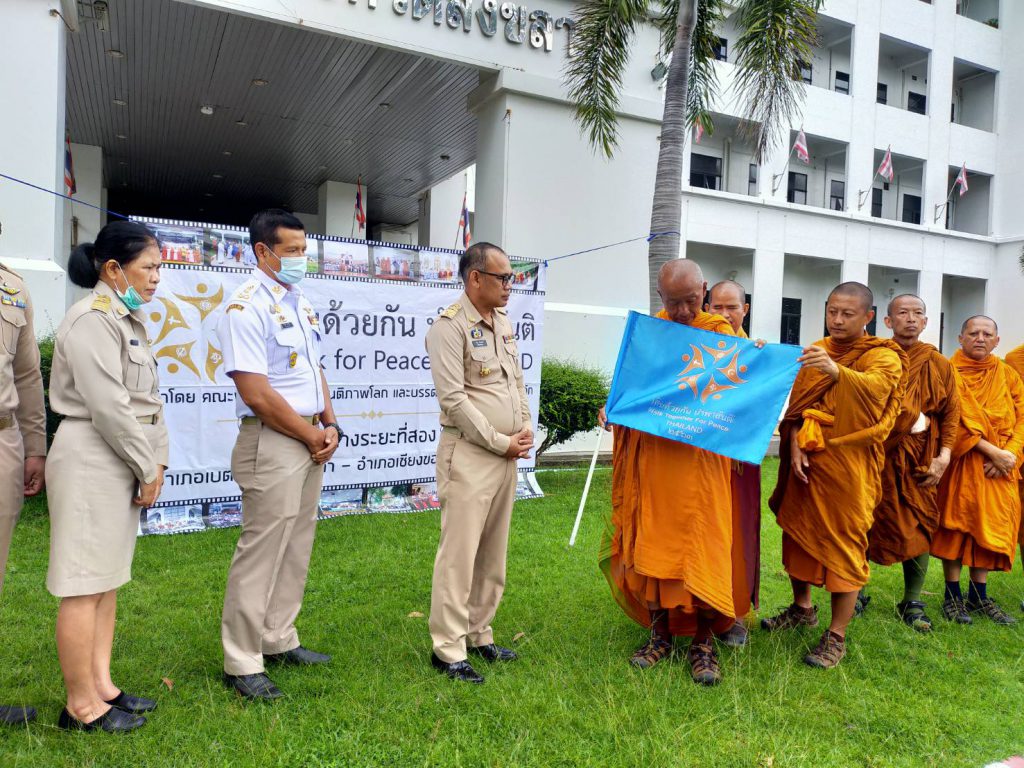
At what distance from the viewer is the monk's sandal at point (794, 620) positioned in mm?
4070

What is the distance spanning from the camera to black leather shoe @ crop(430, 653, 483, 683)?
3.18 metres

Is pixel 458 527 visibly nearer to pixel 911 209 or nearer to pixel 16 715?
pixel 16 715

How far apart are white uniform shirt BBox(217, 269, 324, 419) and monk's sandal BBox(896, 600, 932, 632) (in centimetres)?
366

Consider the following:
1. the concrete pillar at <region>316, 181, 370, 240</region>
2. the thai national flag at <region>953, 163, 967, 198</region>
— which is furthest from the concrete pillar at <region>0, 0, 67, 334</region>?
the thai national flag at <region>953, 163, 967, 198</region>

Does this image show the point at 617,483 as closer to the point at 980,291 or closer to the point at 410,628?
the point at 410,628

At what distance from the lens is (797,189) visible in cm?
2156

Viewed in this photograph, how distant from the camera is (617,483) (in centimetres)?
368

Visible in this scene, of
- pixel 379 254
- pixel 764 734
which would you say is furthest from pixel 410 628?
pixel 379 254

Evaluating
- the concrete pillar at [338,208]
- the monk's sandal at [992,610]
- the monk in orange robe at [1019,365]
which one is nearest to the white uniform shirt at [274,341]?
the monk's sandal at [992,610]

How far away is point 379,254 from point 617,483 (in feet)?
11.4

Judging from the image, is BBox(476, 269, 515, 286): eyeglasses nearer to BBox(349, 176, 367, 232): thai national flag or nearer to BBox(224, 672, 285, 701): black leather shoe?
BBox(224, 672, 285, 701): black leather shoe

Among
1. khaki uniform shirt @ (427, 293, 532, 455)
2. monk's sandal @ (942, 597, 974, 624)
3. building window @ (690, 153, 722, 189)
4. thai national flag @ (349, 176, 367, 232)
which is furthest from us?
building window @ (690, 153, 722, 189)

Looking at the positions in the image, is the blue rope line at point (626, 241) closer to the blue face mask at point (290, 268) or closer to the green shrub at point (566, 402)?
the green shrub at point (566, 402)

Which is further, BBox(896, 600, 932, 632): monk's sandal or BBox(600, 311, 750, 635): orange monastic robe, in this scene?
BBox(896, 600, 932, 632): monk's sandal
